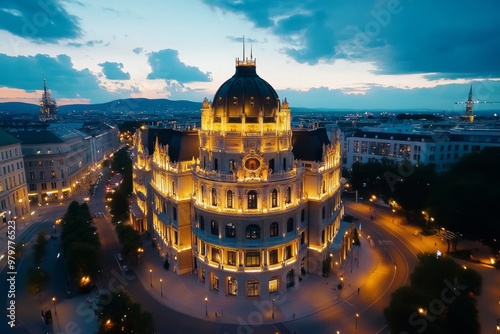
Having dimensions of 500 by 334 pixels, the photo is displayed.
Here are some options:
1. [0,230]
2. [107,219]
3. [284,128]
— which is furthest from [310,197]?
[0,230]

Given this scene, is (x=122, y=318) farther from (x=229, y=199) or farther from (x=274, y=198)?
(x=274, y=198)

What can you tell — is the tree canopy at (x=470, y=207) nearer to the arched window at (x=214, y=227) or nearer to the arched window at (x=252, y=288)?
the arched window at (x=252, y=288)

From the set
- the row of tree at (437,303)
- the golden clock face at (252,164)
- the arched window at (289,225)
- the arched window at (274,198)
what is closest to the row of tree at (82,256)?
the golden clock face at (252,164)

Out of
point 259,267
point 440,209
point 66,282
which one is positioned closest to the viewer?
point 259,267

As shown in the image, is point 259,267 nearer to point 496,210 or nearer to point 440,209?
point 440,209

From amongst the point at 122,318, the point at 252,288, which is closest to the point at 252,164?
the point at 252,288
